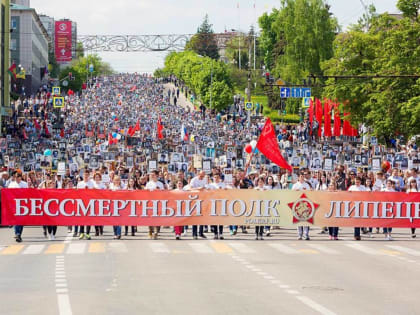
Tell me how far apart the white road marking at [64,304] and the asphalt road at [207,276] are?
13 mm

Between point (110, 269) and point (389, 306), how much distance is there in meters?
6.10

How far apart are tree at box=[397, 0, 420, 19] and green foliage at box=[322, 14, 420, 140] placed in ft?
1.55

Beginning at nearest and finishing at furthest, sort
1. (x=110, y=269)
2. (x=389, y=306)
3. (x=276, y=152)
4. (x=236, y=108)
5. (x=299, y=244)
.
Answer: (x=389, y=306) < (x=110, y=269) < (x=299, y=244) < (x=276, y=152) < (x=236, y=108)

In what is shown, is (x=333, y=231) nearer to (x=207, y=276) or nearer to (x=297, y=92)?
(x=207, y=276)

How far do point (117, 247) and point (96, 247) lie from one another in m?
0.48

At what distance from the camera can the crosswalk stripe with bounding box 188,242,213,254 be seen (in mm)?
21891

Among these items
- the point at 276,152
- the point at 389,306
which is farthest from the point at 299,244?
the point at 389,306

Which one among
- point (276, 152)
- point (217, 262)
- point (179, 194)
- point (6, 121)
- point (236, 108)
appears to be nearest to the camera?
point (217, 262)

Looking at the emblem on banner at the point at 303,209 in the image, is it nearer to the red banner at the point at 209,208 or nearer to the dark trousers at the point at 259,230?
the red banner at the point at 209,208

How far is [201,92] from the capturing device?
5891 inches

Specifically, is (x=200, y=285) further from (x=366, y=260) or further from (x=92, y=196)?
(x=92, y=196)

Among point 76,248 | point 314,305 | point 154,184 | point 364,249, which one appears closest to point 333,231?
point 364,249

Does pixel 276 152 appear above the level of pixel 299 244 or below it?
above

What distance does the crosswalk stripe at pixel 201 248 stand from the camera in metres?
21.9
